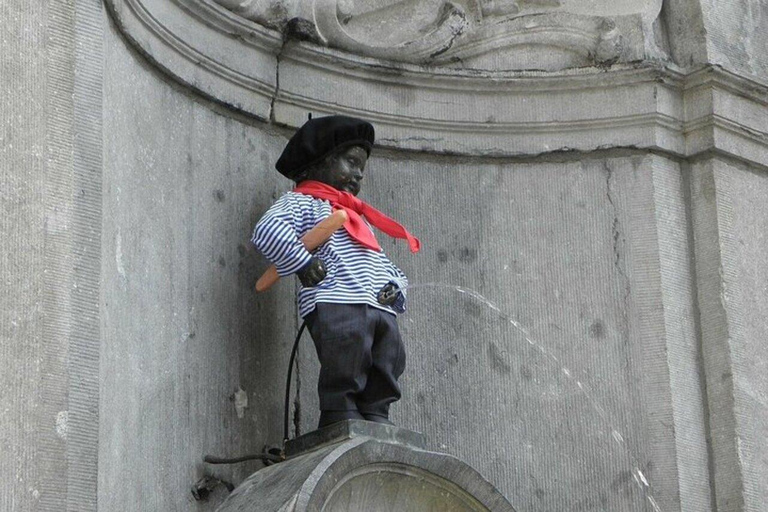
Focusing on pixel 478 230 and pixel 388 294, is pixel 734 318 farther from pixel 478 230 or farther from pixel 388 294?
pixel 388 294

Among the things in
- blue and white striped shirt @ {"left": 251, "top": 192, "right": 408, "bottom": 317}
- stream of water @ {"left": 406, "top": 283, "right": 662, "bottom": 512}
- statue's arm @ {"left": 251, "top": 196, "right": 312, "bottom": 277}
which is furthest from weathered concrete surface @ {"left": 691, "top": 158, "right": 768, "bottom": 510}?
statue's arm @ {"left": 251, "top": 196, "right": 312, "bottom": 277}

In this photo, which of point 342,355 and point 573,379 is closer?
point 342,355

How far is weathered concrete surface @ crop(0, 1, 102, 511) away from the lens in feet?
16.1

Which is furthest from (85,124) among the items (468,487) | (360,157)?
(468,487)

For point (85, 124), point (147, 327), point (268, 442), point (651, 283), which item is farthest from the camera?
point (651, 283)

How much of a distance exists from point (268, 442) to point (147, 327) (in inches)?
24.5

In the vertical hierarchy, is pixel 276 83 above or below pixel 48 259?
above

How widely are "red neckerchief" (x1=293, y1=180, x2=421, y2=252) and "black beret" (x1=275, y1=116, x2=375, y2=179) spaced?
8 cm

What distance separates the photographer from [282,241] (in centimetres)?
587

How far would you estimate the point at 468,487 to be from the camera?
559cm

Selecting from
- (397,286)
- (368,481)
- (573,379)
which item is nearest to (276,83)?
(397,286)

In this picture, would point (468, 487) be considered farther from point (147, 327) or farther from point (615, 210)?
point (615, 210)

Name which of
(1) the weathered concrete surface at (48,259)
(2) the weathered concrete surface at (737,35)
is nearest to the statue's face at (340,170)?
(1) the weathered concrete surface at (48,259)

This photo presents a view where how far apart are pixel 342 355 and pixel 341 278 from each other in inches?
9.8
